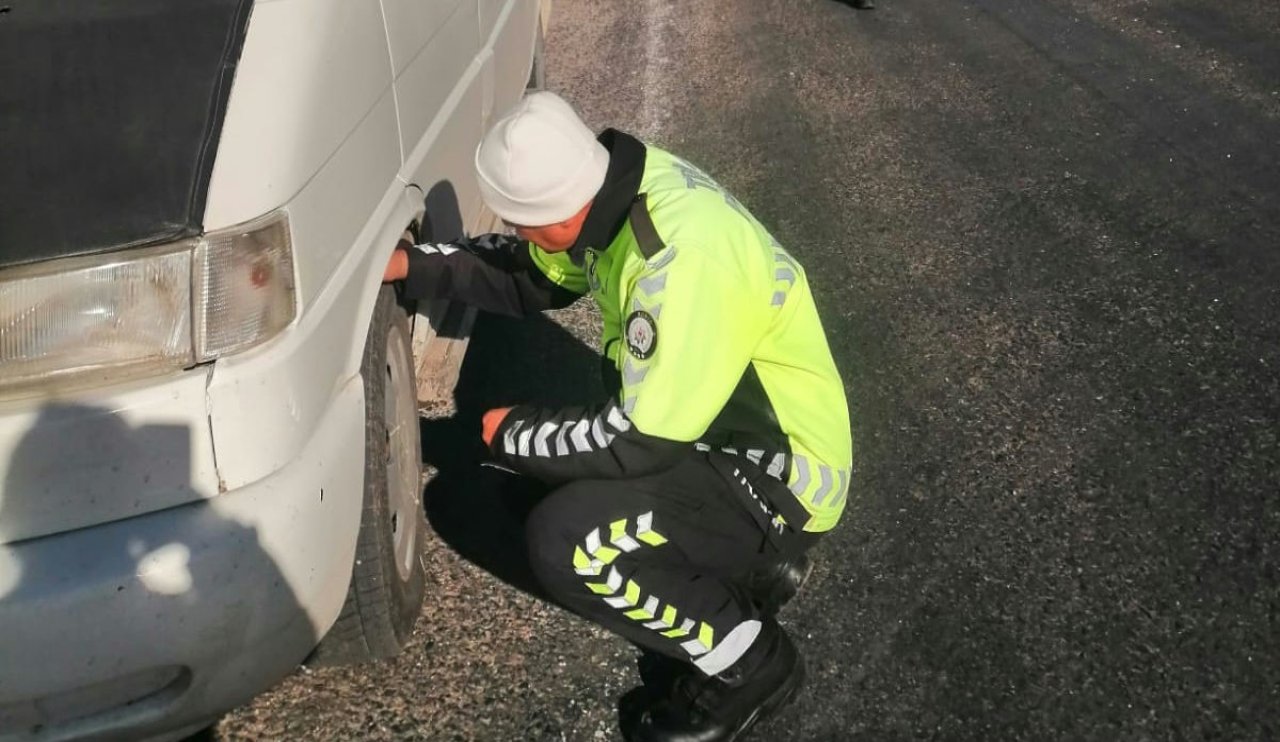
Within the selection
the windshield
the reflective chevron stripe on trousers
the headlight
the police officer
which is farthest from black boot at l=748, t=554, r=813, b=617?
the windshield

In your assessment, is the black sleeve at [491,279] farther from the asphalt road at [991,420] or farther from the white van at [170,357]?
Result: the asphalt road at [991,420]

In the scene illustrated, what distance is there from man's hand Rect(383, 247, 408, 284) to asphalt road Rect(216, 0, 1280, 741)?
87 cm

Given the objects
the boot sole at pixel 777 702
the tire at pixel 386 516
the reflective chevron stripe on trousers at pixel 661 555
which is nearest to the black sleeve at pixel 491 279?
the tire at pixel 386 516

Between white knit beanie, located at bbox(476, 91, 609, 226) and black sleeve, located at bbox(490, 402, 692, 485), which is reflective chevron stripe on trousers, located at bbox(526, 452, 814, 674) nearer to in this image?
black sleeve, located at bbox(490, 402, 692, 485)

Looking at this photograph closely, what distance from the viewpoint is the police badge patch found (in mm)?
2123

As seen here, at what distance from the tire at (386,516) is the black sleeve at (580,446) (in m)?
0.27

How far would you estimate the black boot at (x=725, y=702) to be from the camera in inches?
95.8

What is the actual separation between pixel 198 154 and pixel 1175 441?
9.62ft

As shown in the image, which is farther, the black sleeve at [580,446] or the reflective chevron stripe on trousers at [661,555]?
the reflective chevron stripe on trousers at [661,555]

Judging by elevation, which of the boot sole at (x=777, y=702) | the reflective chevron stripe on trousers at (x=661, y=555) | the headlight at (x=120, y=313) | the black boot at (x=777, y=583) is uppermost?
the headlight at (x=120, y=313)

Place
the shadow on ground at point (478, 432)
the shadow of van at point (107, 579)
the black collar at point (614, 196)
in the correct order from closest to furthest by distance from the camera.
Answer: the shadow of van at point (107, 579) → the black collar at point (614, 196) → the shadow on ground at point (478, 432)

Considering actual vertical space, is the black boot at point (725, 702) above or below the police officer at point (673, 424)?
below

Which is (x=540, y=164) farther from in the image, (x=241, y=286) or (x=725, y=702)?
(x=725, y=702)

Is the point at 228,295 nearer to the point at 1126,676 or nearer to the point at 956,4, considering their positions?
the point at 1126,676
